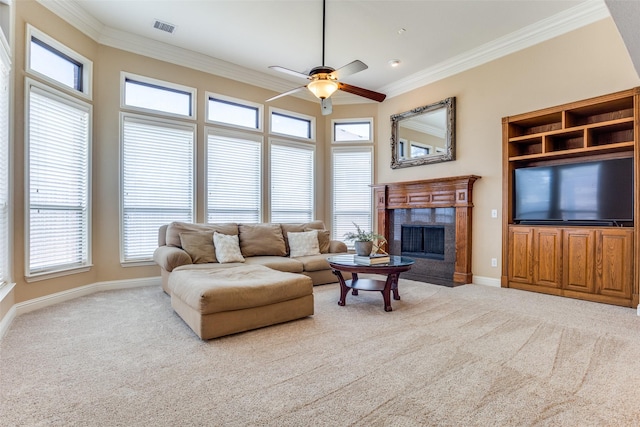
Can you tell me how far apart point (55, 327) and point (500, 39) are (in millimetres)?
6211

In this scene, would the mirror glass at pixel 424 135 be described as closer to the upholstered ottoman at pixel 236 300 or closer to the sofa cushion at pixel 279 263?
the sofa cushion at pixel 279 263

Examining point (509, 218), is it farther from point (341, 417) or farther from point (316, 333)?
point (341, 417)

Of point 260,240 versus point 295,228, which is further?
point 295,228

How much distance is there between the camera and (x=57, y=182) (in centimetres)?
→ 382

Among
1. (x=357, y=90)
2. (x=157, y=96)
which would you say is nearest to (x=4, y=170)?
(x=157, y=96)

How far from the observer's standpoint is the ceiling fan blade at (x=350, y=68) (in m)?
3.25

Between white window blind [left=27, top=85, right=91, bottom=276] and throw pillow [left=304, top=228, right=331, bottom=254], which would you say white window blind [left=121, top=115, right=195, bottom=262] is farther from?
throw pillow [left=304, top=228, right=331, bottom=254]

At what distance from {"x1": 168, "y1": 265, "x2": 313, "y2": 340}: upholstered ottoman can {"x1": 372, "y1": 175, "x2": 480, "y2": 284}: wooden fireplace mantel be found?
116 inches

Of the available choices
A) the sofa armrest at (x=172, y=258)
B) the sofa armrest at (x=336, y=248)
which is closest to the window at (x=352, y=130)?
the sofa armrest at (x=336, y=248)

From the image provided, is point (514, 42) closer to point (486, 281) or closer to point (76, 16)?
point (486, 281)

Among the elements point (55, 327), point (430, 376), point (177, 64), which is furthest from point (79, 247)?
point (430, 376)

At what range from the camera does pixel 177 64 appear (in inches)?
196

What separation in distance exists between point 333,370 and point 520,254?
355 cm

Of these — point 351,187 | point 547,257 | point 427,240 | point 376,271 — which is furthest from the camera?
point 351,187
